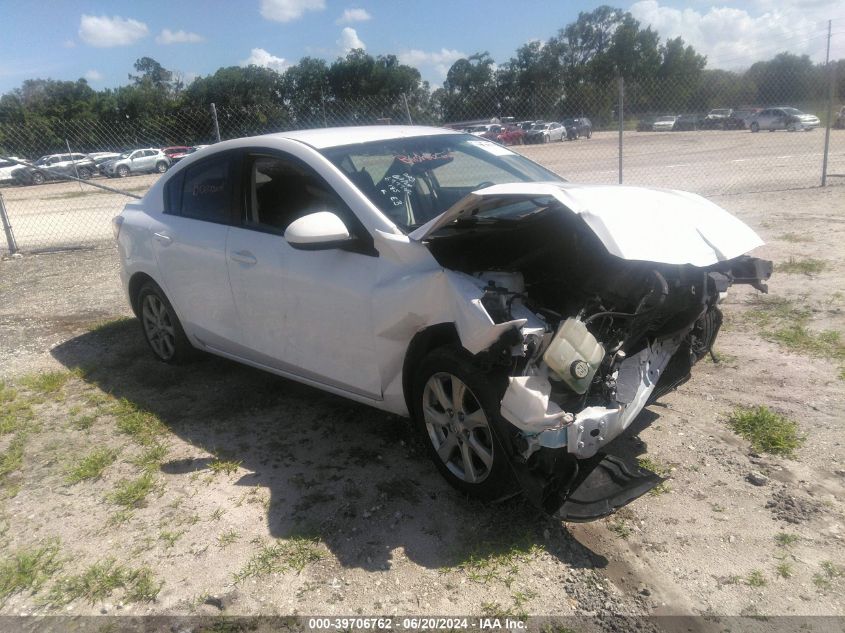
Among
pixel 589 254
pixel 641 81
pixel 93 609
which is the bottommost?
pixel 93 609

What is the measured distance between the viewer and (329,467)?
12.6 feet

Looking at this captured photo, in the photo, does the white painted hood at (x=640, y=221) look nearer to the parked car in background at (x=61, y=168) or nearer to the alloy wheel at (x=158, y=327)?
the alloy wheel at (x=158, y=327)

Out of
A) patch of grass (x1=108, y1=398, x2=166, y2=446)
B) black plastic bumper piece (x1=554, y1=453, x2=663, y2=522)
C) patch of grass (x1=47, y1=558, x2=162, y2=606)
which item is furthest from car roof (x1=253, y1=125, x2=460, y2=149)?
patch of grass (x1=47, y1=558, x2=162, y2=606)

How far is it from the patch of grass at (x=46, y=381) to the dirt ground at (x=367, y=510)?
22 mm

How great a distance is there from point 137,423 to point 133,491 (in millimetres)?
915

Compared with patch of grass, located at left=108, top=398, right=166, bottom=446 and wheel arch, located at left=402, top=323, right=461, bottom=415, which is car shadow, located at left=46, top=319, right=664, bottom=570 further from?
wheel arch, located at left=402, top=323, right=461, bottom=415

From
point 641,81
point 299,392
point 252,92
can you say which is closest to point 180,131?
point 641,81

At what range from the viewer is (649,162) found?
20.7m

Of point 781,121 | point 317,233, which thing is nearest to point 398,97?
point 317,233

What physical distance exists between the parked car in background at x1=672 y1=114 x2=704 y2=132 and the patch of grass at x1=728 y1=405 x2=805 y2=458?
90.4ft

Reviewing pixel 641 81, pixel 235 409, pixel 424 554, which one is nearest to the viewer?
pixel 424 554

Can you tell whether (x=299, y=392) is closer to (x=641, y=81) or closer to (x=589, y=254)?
(x=589, y=254)

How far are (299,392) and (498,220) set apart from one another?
219 centimetres

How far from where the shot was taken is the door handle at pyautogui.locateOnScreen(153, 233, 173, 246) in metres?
4.95
